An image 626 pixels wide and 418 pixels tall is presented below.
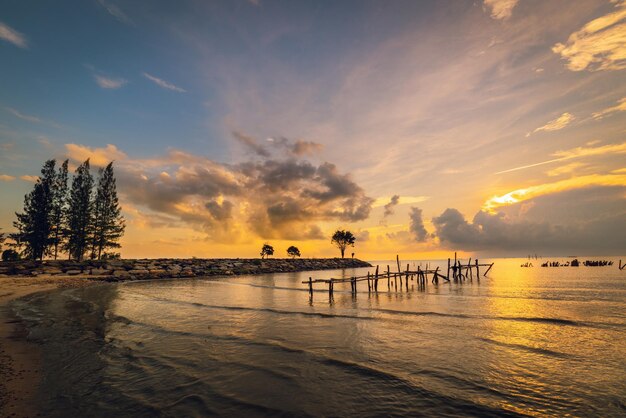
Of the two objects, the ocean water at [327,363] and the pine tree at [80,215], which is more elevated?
the pine tree at [80,215]

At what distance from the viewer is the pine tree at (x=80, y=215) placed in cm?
5094

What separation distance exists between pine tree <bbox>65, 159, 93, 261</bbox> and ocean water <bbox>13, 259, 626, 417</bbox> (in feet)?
120

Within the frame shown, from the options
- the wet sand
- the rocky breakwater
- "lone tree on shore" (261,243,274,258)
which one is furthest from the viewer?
"lone tree on shore" (261,243,274,258)

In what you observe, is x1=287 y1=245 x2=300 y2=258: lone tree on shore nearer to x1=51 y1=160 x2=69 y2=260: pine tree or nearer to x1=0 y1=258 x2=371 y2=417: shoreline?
x1=0 y1=258 x2=371 y2=417: shoreline

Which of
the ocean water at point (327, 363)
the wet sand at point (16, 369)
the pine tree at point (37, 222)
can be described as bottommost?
the ocean water at point (327, 363)

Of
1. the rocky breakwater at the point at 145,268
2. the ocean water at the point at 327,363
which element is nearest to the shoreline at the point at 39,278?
the rocky breakwater at the point at 145,268

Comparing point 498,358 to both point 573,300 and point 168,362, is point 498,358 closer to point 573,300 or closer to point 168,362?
point 168,362

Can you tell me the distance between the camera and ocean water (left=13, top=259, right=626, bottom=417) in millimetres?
8086

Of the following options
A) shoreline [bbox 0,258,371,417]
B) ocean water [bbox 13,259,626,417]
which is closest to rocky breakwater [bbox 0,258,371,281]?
shoreline [bbox 0,258,371,417]

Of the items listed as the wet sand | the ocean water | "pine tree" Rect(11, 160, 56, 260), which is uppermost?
"pine tree" Rect(11, 160, 56, 260)

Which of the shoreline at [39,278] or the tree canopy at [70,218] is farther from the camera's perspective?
the tree canopy at [70,218]

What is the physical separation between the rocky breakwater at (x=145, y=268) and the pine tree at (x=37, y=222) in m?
5.32

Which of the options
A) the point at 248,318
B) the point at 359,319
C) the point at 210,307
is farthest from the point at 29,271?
the point at 359,319

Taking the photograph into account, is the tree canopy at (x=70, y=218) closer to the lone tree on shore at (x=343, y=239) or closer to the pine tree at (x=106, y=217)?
the pine tree at (x=106, y=217)
